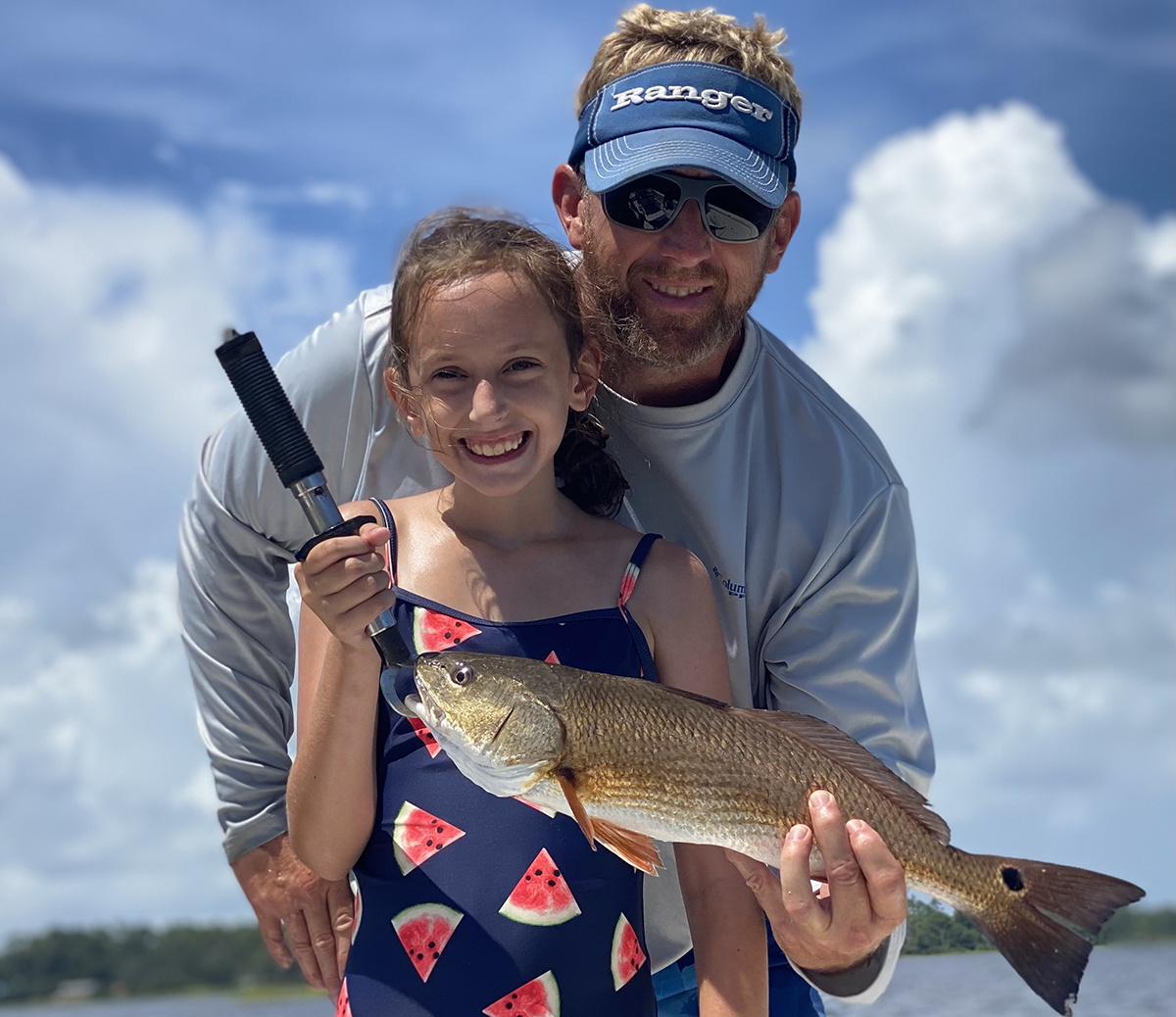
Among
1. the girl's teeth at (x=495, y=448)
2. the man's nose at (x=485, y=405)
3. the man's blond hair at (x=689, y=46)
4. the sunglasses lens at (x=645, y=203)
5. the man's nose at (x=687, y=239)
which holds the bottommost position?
the girl's teeth at (x=495, y=448)

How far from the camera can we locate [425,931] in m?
3.30

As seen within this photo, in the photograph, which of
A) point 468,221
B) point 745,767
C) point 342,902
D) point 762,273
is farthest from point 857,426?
point 342,902

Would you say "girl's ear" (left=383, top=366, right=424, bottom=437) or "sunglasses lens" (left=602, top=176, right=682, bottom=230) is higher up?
"sunglasses lens" (left=602, top=176, right=682, bottom=230)

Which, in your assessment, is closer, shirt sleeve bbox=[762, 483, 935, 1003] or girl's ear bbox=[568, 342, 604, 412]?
girl's ear bbox=[568, 342, 604, 412]

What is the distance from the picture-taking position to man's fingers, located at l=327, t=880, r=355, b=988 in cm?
398

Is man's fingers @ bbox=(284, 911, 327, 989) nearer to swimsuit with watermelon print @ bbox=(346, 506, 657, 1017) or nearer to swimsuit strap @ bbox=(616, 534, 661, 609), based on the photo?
swimsuit with watermelon print @ bbox=(346, 506, 657, 1017)

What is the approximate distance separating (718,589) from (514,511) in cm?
90

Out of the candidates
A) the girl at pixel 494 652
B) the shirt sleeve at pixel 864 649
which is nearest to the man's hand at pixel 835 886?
the girl at pixel 494 652

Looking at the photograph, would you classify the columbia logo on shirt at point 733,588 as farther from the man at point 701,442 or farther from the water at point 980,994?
the water at point 980,994

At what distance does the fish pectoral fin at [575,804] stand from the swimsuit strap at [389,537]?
0.92 m

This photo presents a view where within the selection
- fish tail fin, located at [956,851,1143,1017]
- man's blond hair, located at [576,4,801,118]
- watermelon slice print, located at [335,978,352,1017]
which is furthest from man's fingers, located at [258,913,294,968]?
man's blond hair, located at [576,4,801,118]

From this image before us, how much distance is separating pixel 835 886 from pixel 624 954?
657 millimetres

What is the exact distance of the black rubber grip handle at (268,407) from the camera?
2.97 meters

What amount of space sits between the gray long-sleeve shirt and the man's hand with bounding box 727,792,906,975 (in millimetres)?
999
